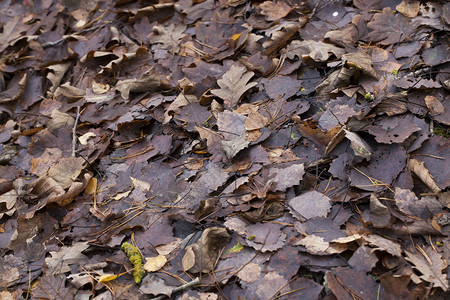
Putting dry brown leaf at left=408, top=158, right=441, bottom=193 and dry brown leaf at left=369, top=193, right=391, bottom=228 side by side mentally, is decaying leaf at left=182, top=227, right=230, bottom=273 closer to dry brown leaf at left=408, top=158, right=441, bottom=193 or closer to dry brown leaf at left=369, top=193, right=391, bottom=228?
dry brown leaf at left=369, top=193, right=391, bottom=228

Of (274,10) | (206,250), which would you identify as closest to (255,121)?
(206,250)

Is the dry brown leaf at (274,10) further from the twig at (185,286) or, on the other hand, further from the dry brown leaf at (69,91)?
the twig at (185,286)

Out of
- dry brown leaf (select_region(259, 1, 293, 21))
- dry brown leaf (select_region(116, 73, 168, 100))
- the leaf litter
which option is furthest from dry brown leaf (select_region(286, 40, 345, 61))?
dry brown leaf (select_region(116, 73, 168, 100))

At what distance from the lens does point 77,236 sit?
2.35 metres

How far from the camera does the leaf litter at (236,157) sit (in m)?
1.94

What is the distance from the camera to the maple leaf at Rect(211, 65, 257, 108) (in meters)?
2.78

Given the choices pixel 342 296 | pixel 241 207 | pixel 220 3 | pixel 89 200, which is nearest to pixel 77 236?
pixel 89 200

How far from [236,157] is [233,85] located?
64 cm

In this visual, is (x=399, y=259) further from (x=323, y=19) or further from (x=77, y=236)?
(x=323, y=19)

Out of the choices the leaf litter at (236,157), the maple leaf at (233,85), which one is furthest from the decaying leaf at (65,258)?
the maple leaf at (233,85)

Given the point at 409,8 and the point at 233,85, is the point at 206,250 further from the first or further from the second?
the point at 409,8

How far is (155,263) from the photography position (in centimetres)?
207

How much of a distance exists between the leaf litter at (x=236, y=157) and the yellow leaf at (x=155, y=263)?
0.01 m

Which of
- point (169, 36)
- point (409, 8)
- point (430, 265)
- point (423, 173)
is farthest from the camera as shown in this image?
point (169, 36)
